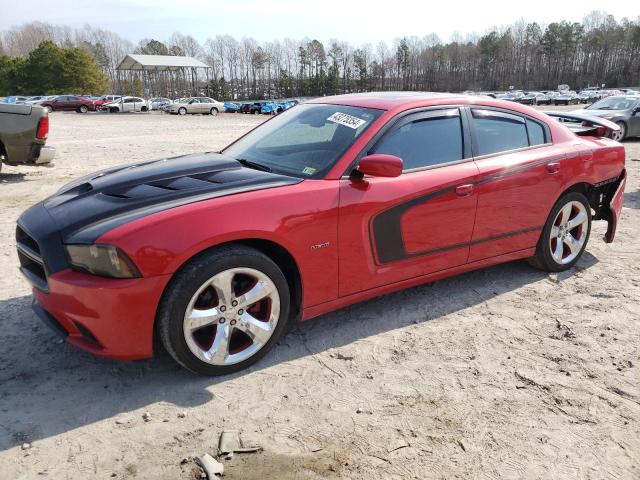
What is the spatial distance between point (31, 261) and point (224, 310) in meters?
1.22

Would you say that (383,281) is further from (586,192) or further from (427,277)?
(586,192)

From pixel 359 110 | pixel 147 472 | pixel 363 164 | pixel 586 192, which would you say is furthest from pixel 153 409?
pixel 586 192

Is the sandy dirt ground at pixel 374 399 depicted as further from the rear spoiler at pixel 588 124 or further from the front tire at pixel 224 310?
the rear spoiler at pixel 588 124

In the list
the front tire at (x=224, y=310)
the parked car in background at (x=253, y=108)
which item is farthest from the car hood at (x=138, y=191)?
the parked car in background at (x=253, y=108)

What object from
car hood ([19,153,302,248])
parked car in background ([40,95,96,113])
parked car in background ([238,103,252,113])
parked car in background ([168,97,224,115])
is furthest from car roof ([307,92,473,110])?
parked car in background ([238,103,252,113])

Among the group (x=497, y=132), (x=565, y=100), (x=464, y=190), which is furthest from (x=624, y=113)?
(x=565, y=100)

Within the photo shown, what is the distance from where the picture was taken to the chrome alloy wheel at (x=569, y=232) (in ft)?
14.9

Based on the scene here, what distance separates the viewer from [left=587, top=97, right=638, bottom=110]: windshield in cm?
1577

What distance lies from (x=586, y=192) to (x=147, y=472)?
4.31 meters

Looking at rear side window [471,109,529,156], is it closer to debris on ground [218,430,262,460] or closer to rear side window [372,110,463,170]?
rear side window [372,110,463,170]

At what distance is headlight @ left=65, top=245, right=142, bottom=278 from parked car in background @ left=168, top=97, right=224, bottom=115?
43.3 m

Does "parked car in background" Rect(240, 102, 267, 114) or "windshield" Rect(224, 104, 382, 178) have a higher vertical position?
"windshield" Rect(224, 104, 382, 178)

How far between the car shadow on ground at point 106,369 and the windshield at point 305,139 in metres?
1.12

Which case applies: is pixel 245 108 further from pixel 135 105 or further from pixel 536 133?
pixel 536 133
